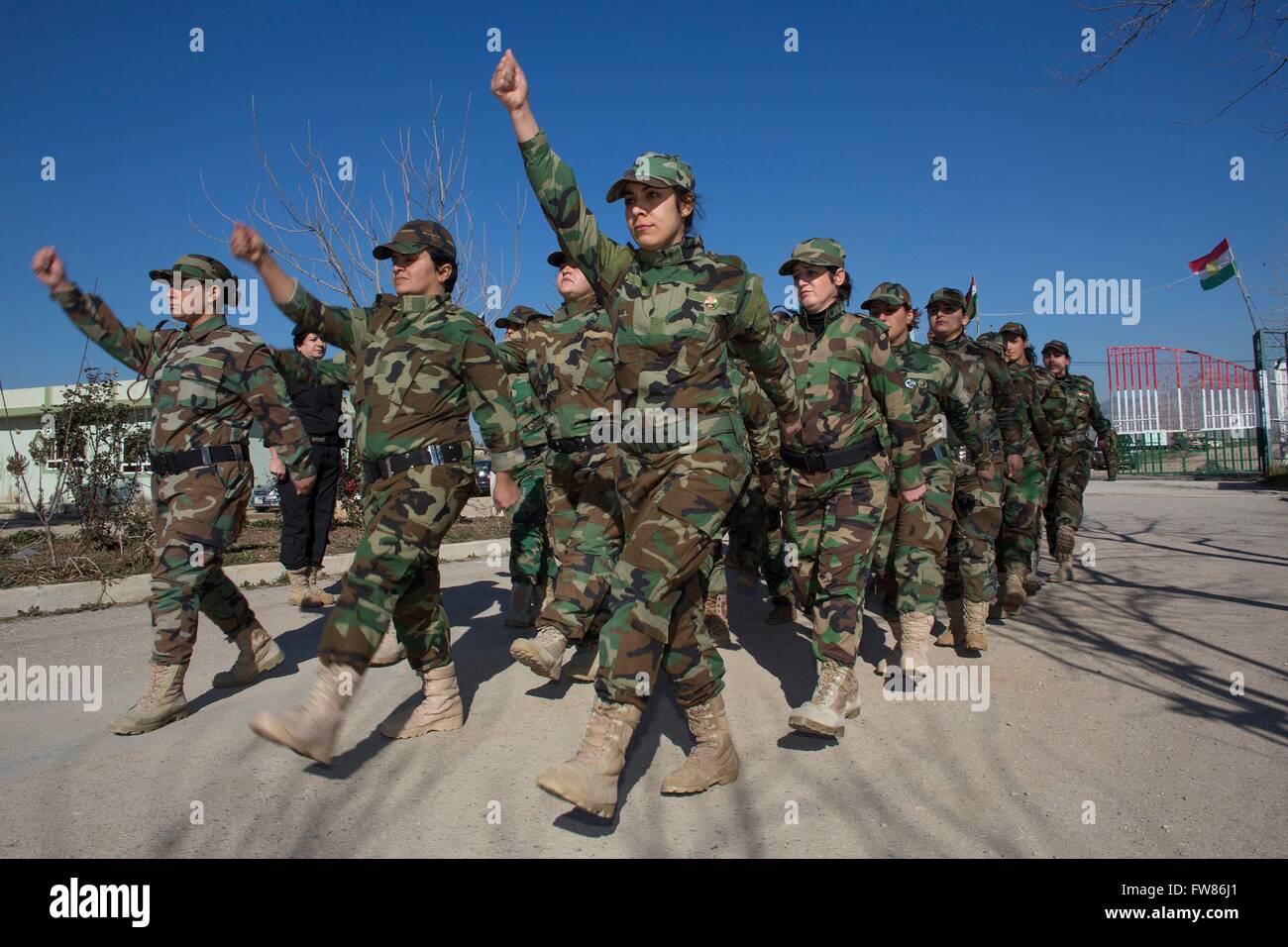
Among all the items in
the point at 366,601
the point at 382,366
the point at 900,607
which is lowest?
the point at 900,607

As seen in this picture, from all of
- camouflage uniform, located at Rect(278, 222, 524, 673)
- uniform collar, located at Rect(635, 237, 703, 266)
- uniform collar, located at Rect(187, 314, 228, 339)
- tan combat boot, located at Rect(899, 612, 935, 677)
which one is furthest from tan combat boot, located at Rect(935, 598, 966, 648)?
uniform collar, located at Rect(187, 314, 228, 339)

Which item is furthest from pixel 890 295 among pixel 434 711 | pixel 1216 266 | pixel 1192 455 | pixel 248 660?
pixel 1192 455

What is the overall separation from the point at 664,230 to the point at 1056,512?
739cm

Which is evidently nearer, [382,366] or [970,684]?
[382,366]

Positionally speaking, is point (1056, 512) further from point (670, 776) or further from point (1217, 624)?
point (670, 776)

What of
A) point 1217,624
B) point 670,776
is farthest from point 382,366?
point 1217,624

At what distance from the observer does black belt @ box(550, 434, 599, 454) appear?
548 cm

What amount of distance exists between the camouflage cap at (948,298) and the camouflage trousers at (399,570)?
392 cm

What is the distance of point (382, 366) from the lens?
3.98 m

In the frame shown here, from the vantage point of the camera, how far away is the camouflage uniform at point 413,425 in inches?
145

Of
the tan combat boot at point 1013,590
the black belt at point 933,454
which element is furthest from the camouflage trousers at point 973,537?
the tan combat boot at point 1013,590

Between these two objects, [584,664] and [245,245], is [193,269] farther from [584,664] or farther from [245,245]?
[584,664]

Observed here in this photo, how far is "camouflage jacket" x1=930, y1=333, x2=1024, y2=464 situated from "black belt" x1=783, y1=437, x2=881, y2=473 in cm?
187

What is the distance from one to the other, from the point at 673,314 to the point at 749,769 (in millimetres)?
1979
